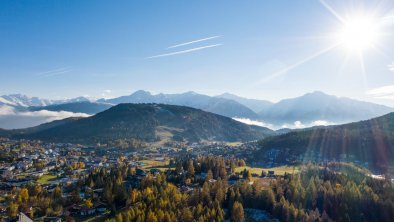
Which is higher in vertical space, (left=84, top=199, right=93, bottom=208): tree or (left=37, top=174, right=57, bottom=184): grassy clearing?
(left=37, top=174, right=57, bottom=184): grassy clearing

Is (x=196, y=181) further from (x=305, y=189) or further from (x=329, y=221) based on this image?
(x=329, y=221)

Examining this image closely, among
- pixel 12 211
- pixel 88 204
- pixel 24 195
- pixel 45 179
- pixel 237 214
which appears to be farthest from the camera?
pixel 45 179

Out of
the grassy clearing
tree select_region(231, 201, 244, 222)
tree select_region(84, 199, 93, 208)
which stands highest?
the grassy clearing

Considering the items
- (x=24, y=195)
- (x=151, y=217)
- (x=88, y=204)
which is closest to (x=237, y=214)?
(x=151, y=217)

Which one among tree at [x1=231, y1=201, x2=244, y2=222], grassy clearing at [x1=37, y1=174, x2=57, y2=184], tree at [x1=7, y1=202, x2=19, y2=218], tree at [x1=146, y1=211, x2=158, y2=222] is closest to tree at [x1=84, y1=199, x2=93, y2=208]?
tree at [x1=7, y1=202, x2=19, y2=218]

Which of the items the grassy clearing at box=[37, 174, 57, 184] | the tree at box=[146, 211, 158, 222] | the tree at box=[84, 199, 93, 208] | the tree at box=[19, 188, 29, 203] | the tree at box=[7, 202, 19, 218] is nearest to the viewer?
the tree at box=[146, 211, 158, 222]

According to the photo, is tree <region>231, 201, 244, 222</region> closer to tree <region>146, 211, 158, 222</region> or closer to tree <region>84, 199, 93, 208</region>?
tree <region>146, 211, 158, 222</region>

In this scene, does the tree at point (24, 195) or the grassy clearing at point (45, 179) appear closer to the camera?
the tree at point (24, 195)

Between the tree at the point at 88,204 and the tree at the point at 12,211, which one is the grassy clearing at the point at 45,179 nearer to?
the tree at the point at 12,211

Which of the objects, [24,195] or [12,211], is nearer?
[12,211]

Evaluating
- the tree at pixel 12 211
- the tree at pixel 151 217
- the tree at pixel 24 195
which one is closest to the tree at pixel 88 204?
the tree at pixel 12 211

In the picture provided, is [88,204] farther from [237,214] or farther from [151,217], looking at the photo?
[237,214]

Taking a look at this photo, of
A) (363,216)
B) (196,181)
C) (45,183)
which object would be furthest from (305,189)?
(45,183)
